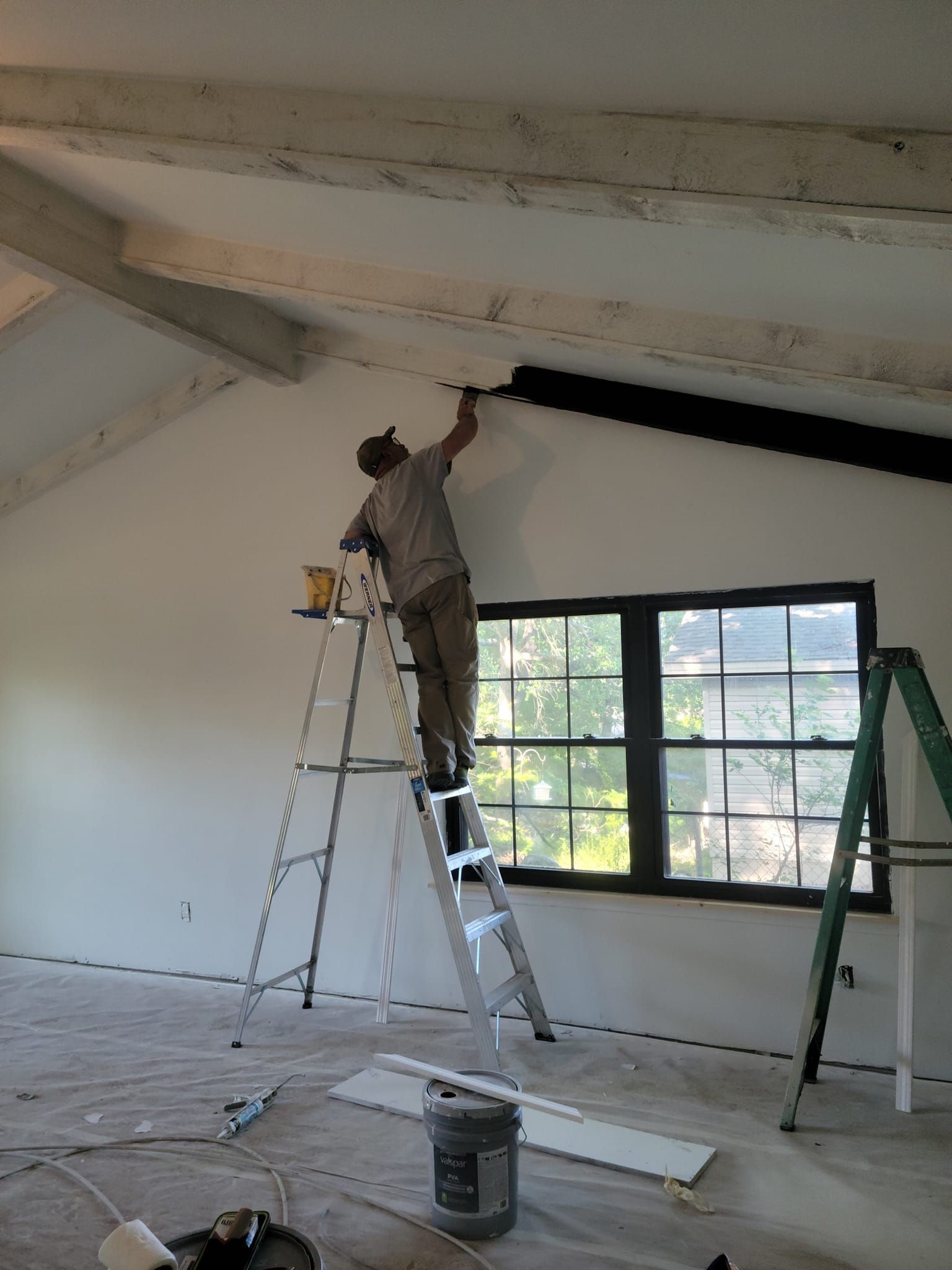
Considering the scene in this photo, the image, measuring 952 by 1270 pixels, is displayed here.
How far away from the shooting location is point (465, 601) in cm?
377

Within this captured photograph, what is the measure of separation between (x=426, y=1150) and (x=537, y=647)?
2.09m

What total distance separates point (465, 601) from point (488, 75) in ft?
7.00

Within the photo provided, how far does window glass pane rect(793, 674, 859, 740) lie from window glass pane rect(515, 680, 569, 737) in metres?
1.00

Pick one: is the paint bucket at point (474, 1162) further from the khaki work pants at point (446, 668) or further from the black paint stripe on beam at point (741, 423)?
the black paint stripe on beam at point (741, 423)

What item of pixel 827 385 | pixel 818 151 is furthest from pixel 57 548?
pixel 818 151

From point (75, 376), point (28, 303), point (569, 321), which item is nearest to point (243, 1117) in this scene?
point (569, 321)

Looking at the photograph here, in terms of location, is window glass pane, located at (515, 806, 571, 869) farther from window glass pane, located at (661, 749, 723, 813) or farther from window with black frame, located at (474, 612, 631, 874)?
window glass pane, located at (661, 749, 723, 813)

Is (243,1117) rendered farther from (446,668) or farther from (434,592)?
(434,592)

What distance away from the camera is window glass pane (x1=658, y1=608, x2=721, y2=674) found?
3.77m

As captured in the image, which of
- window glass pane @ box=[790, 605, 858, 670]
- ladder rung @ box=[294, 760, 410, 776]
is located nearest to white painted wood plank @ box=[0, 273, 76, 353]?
ladder rung @ box=[294, 760, 410, 776]

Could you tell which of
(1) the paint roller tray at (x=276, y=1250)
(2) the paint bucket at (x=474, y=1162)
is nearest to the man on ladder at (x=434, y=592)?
(2) the paint bucket at (x=474, y=1162)

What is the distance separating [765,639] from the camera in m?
3.67

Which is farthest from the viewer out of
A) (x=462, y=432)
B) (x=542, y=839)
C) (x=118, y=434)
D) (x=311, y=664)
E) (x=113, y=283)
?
(x=118, y=434)

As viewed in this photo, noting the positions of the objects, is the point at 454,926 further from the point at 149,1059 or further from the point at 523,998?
the point at 149,1059
